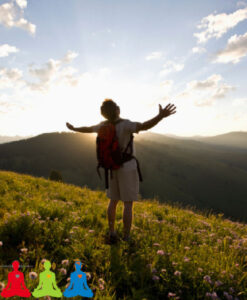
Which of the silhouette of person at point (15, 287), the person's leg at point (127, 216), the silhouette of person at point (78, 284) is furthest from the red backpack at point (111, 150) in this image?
the silhouette of person at point (15, 287)

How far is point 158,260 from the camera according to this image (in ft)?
9.78

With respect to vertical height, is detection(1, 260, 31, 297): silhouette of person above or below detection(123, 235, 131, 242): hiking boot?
above

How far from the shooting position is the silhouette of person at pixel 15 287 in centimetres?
178

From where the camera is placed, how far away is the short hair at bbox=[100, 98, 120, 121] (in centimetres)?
372

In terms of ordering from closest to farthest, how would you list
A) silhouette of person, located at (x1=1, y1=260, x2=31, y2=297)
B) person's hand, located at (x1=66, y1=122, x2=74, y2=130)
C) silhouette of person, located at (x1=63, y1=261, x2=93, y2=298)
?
silhouette of person, located at (x1=1, y1=260, x2=31, y2=297)
silhouette of person, located at (x1=63, y1=261, x2=93, y2=298)
person's hand, located at (x1=66, y1=122, x2=74, y2=130)

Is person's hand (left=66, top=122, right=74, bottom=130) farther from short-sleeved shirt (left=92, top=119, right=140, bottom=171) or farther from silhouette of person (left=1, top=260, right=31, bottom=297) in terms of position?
silhouette of person (left=1, top=260, right=31, bottom=297)

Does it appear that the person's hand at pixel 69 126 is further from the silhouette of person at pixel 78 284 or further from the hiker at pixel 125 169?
the silhouette of person at pixel 78 284

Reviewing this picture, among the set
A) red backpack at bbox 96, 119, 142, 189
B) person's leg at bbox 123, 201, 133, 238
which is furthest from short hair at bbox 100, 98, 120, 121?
person's leg at bbox 123, 201, 133, 238

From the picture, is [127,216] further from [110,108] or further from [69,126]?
[69,126]

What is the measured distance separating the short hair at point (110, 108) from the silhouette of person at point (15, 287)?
105 inches

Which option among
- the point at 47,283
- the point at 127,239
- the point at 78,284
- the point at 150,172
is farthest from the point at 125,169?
the point at 150,172

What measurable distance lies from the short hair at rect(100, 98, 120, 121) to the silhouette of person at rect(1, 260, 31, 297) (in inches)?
105

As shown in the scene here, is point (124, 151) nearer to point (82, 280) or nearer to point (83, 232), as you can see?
point (83, 232)

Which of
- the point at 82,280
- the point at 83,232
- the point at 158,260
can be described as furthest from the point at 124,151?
the point at 82,280
